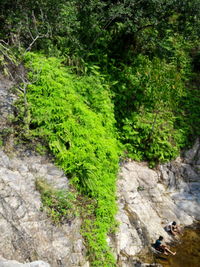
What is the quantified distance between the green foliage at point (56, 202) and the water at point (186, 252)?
3858 millimetres

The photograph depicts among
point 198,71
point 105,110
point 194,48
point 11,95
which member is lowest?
point 11,95

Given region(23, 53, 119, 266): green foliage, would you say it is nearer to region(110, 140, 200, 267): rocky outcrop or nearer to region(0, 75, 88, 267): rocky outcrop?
region(0, 75, 88, 267): rocky outcrop

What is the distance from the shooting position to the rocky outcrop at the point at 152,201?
873cm

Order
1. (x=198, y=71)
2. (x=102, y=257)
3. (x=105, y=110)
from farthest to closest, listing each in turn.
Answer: (x=198, y=71) → (x=105, y=110) → (x=102, y=257)

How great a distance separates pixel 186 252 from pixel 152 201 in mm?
2289

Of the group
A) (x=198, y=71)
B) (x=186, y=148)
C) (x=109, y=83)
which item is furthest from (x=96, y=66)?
(x=198, y=71)

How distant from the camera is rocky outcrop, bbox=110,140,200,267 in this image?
8727 mm

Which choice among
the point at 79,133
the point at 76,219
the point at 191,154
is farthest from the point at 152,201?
the point at 76,219

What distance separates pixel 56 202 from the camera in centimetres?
693

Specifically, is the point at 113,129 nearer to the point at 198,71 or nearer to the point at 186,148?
the point at 186,148

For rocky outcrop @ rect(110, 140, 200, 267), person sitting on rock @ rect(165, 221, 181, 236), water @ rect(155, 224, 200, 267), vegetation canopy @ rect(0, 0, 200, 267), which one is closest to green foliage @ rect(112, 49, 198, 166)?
vegetation canopy @ rect(0, 0, 200, 267)

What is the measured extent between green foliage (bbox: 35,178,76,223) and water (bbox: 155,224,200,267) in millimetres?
3858

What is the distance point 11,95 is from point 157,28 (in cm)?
784

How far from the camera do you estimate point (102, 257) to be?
23.1ft
